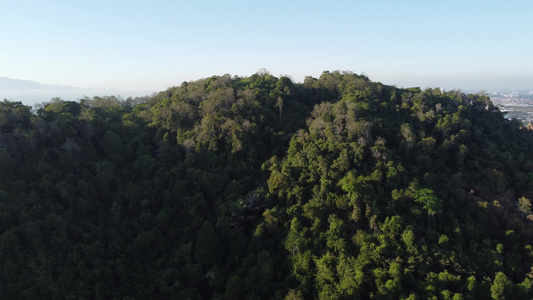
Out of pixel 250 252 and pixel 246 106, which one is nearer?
pixel 250 252

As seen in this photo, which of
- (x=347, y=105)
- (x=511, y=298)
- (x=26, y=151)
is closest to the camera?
(x=511, y=298)

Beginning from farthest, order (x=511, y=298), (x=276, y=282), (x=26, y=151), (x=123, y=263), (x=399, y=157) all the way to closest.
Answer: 1. (x=399, y=157)
2. (x=26, y=151)
3. (x=123, y=263)
4. (x=276, y=282)
5. (x=511, y=298)

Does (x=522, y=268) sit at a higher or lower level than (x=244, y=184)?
lower

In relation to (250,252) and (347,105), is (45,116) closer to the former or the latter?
(250,252)

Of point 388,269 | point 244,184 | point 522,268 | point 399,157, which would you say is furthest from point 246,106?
point 522,268

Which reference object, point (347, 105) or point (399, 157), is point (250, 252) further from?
point (347, 105)

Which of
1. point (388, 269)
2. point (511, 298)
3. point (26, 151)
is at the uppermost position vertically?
point (26, 151)
